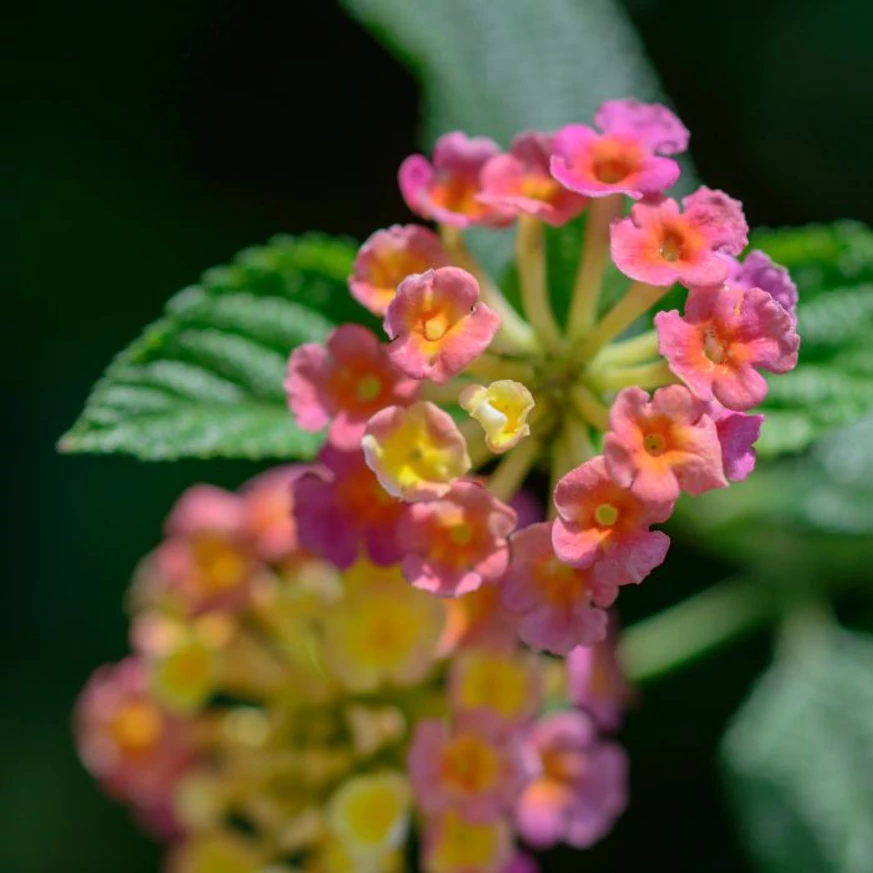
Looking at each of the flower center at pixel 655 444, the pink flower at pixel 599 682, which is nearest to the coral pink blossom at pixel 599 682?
the pink flower at pixel 599 682

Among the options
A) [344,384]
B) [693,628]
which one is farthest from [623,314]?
[693,628]

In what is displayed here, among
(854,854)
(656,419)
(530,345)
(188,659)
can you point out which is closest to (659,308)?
(530,345)

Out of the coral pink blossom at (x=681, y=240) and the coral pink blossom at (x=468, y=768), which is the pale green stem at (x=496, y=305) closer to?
the coral pink blossom at (x=681, y=240)

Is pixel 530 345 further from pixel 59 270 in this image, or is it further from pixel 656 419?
pixel 59 270

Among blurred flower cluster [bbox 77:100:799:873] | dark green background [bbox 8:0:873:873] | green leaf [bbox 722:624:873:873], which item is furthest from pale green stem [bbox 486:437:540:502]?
dark green background [bbox 8:0:873:873]

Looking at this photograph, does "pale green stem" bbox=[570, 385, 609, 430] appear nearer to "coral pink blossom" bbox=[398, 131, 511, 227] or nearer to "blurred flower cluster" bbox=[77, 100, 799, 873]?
"blurred flower cluster" bbox=[77, 100, 799, 873]

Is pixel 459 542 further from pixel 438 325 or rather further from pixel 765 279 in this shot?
pixel 765 279
